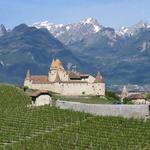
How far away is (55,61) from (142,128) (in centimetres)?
8596

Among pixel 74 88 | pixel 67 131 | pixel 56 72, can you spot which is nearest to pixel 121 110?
pixel 67 131

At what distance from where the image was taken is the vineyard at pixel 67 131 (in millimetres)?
45938

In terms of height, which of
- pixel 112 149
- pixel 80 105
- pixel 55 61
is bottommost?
pixel 112 149

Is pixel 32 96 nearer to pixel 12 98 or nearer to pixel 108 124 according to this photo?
pixel 12 98

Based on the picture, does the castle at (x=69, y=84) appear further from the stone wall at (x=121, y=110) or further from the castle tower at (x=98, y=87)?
the stone wall at (x=121, y=110)

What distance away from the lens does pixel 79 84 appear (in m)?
116

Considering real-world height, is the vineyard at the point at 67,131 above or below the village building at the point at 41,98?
below

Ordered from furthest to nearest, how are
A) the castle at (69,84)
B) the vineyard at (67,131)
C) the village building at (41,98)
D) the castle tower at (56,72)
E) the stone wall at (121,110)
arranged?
the castle tower at (56,72)
the castle at (69,84)
the village building at (41,98)
the stone wall at (121,110)
the vineyard at (67,131)

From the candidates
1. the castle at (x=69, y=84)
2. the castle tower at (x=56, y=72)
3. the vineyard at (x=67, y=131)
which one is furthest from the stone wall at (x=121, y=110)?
the castle tower at (x=56, y=72)

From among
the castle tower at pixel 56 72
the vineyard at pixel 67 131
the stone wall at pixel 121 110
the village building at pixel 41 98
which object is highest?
the castle tower at pixel 56 72

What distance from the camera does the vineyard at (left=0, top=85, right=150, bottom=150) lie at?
4594 centimetres

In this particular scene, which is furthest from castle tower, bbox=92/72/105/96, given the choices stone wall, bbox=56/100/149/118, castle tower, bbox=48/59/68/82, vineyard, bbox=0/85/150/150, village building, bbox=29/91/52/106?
stone wall, bbox=56/100/149/118

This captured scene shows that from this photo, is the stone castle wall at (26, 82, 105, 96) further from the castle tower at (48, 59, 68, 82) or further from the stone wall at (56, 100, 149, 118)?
the stone wall at (56, 100, 149, 118)

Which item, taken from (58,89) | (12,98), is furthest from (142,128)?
(58,89)
